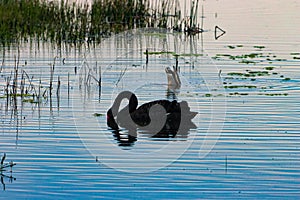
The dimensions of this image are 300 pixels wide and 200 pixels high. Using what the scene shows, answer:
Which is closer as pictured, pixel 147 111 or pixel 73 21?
pixel 147 111

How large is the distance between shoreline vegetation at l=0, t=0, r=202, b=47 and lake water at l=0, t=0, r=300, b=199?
1.67 meters

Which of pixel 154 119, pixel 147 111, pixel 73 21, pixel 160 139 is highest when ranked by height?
pixel 73 21

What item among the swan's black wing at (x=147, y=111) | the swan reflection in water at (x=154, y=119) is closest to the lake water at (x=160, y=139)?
the swan reflection in water at (x=154, y=119)

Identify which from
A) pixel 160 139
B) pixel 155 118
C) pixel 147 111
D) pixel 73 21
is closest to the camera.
→ pixel 160 139

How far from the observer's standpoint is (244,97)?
17109mm

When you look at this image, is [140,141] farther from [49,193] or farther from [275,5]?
[275,5]

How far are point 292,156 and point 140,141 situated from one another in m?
2.58

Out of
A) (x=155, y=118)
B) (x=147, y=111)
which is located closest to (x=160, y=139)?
(x=155, y=118)

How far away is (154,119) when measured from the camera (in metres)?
14.5

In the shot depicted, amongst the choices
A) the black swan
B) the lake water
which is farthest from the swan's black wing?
the lake water

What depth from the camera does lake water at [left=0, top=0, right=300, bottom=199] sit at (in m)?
10.1

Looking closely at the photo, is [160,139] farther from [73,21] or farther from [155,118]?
[73,21]

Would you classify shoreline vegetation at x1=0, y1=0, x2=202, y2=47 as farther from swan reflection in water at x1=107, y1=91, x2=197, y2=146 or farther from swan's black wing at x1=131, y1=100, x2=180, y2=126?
swan's black wing at x1=131, y1=100, x2=180, y2=126

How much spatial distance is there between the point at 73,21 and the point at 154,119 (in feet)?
53.0
